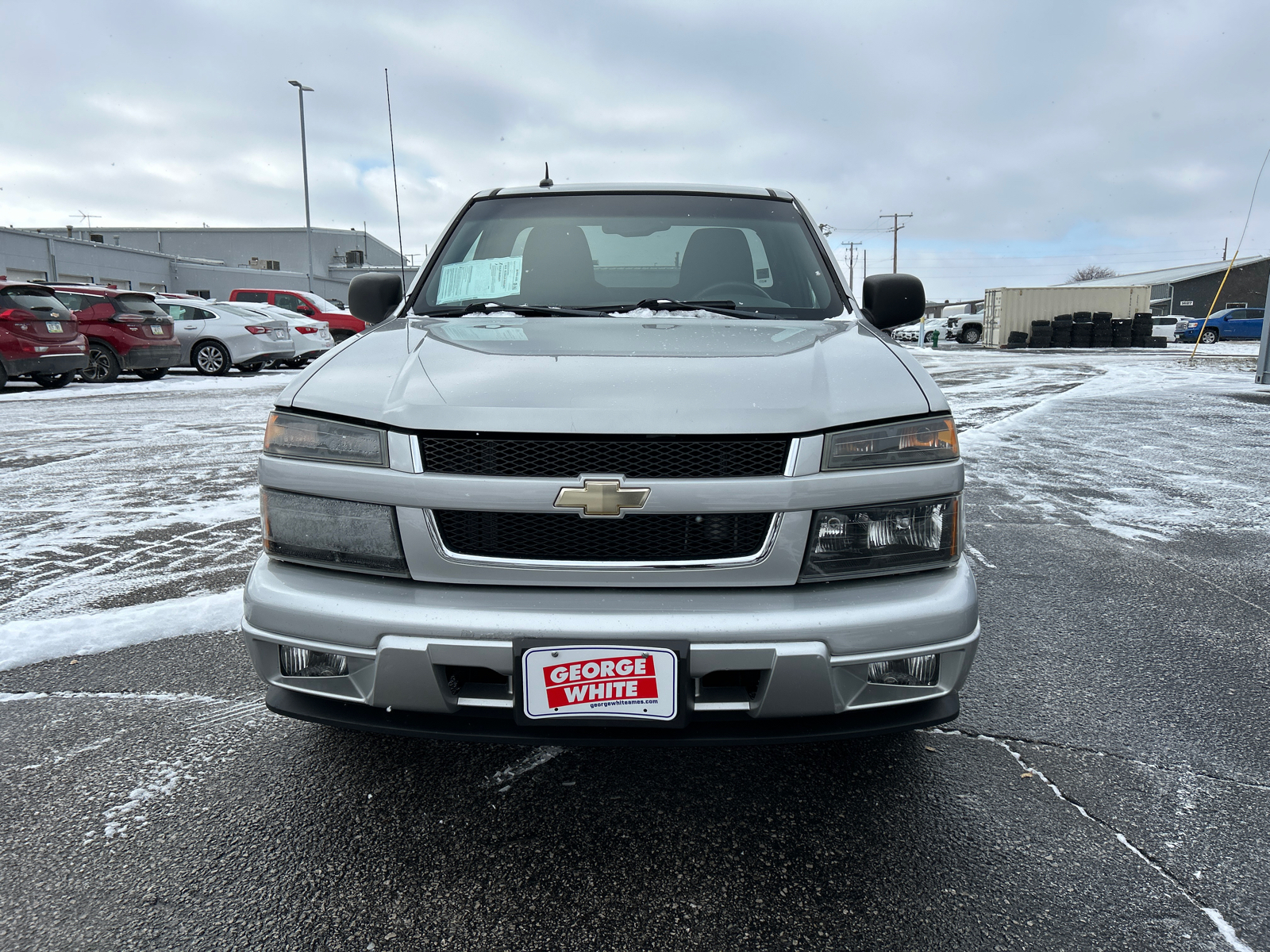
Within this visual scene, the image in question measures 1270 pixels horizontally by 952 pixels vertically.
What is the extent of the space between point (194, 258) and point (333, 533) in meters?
52.8

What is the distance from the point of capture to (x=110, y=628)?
3.14m

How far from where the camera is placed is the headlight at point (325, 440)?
1828 millimetres

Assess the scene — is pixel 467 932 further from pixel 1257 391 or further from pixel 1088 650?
pixel 1257 391

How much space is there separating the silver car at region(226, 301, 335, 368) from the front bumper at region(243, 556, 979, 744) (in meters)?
15.0

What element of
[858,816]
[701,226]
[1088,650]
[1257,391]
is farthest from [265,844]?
[1257,391]

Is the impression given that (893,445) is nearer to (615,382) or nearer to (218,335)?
(615,382)

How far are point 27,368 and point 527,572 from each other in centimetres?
1239

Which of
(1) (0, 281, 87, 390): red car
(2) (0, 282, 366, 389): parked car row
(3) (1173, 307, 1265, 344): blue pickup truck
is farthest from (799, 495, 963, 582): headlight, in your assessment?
(3) (1173, 307, 1265, 344): blue pickup truck

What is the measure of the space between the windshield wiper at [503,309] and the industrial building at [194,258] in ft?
94.3

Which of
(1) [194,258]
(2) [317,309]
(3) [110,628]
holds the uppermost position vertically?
(1) [194,258]

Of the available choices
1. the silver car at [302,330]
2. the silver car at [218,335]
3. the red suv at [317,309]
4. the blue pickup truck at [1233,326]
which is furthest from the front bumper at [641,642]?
the blue pickup truck at [1233,326]

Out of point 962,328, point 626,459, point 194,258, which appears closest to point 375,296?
point 626,459

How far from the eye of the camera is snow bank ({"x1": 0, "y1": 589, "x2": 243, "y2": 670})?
9.65 feet

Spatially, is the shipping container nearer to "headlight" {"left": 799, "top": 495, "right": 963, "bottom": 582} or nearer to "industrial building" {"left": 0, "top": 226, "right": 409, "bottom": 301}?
"industrial building" {"left": 0, "top": 226, "right": 409, "bottom": 301}
